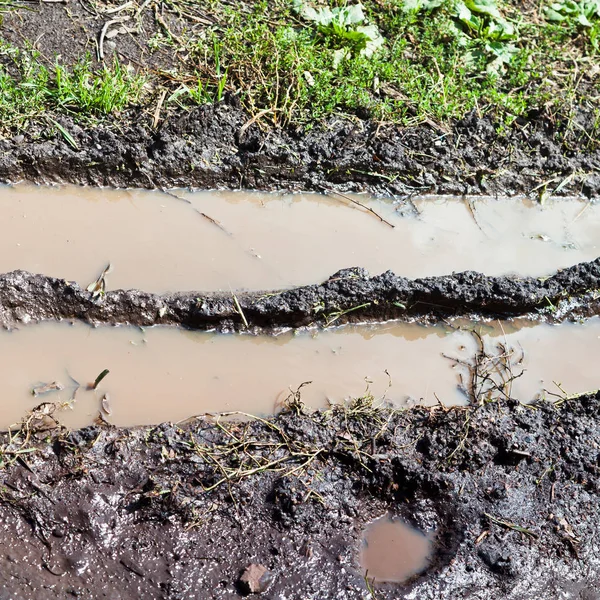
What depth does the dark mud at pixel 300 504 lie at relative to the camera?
2.92 metres

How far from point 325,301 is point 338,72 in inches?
87.2

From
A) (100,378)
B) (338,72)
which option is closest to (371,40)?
(338,72)

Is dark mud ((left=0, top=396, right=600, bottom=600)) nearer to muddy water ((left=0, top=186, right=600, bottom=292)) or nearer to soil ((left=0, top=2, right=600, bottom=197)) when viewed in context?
muddy water ((left=0, top=186, right=600, bottom=292))

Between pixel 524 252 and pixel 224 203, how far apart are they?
2.21 m

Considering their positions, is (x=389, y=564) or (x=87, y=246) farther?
(x=87, y=246)

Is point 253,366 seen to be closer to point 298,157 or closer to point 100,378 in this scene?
point 100,378

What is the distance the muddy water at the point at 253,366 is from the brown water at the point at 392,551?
80cm

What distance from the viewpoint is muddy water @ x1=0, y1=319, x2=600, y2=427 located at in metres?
3.63

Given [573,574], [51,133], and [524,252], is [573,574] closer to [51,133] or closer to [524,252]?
[524,252]

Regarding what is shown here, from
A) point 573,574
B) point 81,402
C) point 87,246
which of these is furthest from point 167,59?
point 573,574

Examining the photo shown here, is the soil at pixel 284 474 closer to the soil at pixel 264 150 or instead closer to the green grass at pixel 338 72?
the soil at pixel 264 150

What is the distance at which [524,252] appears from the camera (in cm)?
501

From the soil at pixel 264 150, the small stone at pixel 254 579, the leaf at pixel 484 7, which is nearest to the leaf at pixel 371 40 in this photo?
the soil at pixel 264 150

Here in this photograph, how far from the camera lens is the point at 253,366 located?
3953 millimetres
